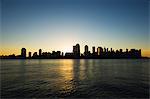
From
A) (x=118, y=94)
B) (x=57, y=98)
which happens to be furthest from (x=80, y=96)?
(x=118, y=94)

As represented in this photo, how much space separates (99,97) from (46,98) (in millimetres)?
7893

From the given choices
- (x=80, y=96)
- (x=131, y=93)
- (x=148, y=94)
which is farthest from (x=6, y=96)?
(x=148, y=94)

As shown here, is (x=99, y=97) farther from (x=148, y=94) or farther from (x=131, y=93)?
(x=148, y=94)

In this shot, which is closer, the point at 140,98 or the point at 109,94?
the point at 140,98

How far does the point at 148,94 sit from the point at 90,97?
10.3m

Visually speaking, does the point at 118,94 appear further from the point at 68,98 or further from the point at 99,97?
the point at 68,98

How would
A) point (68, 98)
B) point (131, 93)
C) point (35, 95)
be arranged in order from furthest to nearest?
point (131, 93) < point (35, 95) < point (68, 98)

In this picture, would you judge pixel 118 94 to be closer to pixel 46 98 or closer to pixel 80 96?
pixel 80 96

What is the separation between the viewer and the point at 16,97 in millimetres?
25625

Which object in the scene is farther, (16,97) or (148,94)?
(148,94)

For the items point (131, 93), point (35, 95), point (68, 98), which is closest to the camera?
point (68, 98)

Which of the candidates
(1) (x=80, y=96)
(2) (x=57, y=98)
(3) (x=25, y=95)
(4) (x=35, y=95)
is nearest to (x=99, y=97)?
(1) (x=80, y=96)

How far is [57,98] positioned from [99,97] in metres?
6.28

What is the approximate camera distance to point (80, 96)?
26.7 m
